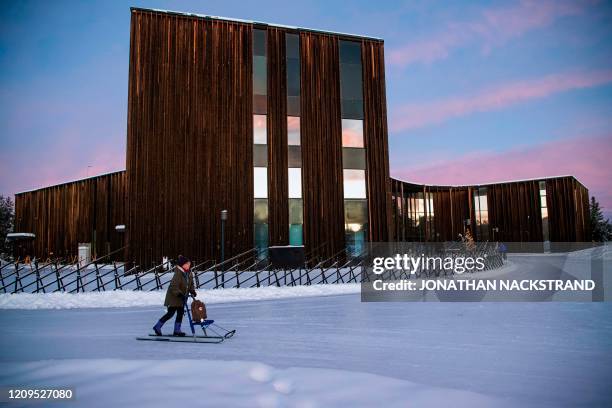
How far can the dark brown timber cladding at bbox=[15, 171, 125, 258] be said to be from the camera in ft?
111

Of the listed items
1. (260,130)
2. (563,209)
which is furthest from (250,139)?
(563,209)

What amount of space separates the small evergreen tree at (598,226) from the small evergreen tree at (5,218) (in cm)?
8109

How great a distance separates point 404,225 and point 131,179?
104ft

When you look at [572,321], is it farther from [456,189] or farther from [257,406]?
[456,189]

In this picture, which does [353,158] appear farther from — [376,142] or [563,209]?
[563,209]

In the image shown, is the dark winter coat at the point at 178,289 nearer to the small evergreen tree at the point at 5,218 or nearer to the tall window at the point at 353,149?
the tall window at the point at 353,149

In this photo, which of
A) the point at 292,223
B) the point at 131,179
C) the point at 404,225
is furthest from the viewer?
the point at 404,225

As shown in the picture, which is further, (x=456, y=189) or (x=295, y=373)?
(x=456, y=189)

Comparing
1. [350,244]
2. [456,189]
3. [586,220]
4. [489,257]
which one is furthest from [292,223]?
[586,220]

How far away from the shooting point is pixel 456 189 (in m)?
54.5

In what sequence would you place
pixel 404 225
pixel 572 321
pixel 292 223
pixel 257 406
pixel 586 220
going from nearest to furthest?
pixel 257 406
pixel 572 321
pixel 292 223
pixel 404 225
pixel 586 220

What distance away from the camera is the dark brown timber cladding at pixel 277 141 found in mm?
23922

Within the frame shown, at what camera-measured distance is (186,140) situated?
23078 millimetres

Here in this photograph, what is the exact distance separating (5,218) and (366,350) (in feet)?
231
